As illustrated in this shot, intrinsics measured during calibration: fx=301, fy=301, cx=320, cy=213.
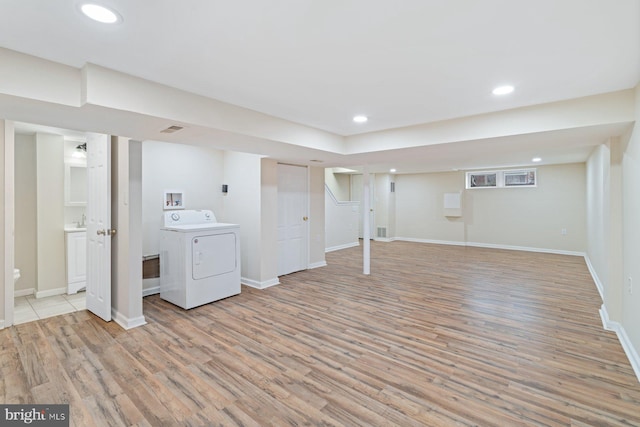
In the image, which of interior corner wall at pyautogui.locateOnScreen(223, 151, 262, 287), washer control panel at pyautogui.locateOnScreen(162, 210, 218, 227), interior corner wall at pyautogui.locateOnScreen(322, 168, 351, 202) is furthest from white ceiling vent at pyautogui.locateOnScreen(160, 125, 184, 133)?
interior corner wall at pyautogui.locateOnScreen(322, 168, 351, 202)

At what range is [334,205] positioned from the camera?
820 cm

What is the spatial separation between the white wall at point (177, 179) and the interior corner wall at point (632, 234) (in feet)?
16.1

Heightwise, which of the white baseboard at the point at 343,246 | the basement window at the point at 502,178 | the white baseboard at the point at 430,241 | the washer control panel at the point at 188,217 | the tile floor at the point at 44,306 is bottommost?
the tile floor at the point at 44,306

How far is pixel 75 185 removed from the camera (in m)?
4.50

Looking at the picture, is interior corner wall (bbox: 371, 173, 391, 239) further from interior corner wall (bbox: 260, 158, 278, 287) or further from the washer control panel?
the washer control panel

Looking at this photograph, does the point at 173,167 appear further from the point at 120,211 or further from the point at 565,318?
the point at 565,318

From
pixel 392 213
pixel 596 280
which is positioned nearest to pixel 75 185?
pixel 392 213

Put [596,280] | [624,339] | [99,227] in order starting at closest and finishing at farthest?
[624,339] → [99,227] → [596,280]

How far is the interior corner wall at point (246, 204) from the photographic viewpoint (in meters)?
4.58

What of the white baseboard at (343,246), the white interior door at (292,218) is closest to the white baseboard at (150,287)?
the white interior door at (292,218)

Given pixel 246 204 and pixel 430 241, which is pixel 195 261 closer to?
pixel 246 204

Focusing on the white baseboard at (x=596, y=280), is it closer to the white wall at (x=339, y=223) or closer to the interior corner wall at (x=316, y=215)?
the interior corner wall at (x=316, y=215)

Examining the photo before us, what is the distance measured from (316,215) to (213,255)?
2.38 meters

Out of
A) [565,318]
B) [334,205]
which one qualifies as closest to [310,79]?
[565,318]
